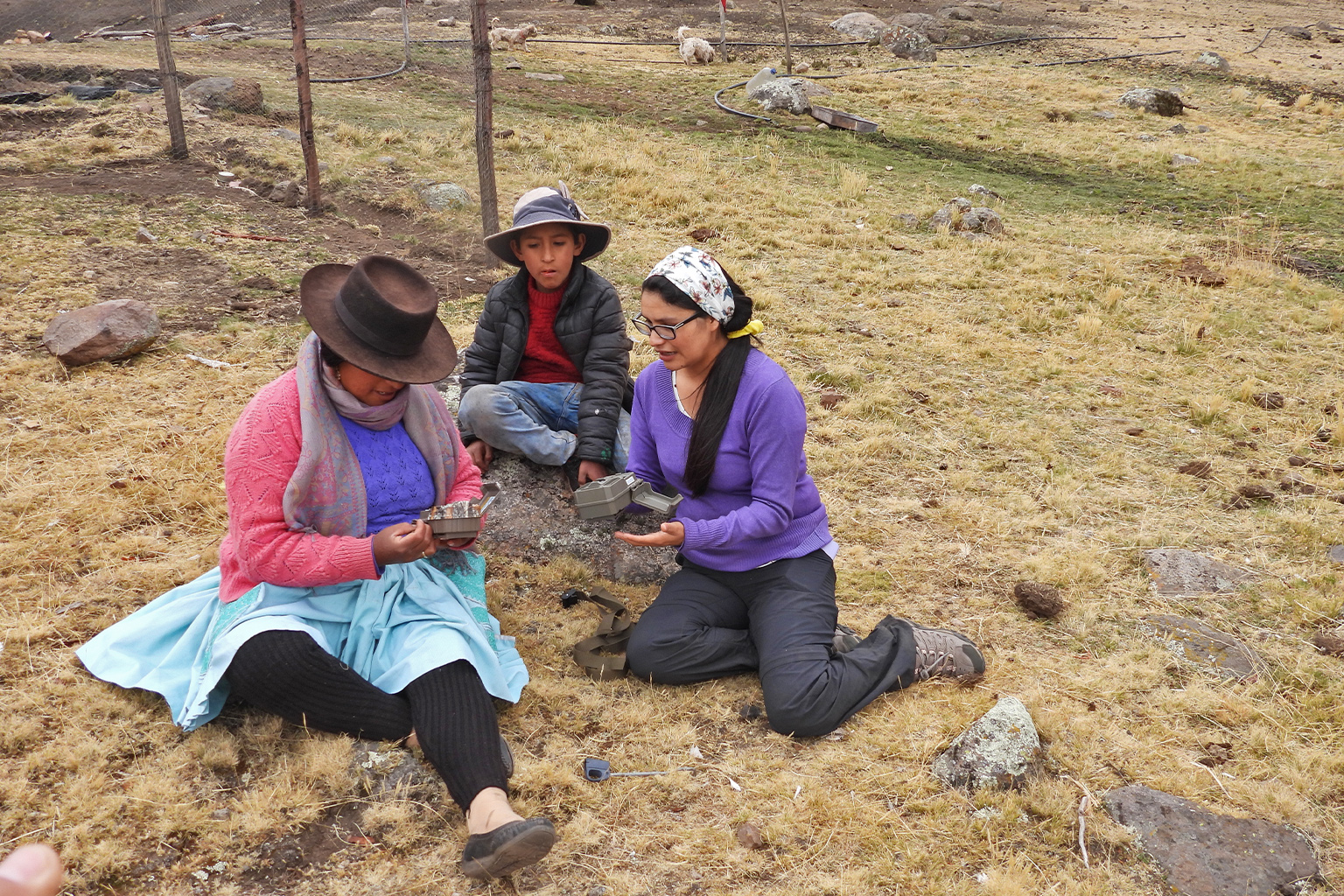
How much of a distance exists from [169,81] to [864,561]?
9.24 m

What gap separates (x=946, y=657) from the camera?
3645 millimetres

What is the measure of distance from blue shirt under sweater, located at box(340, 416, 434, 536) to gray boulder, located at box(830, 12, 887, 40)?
22.4 m

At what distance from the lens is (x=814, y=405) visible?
6.30 m

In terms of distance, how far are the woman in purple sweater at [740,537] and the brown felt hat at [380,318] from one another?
0.76 meters

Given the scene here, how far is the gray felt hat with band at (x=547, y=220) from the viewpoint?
4.21 m

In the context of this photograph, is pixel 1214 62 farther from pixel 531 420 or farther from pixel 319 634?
pixel 319 634

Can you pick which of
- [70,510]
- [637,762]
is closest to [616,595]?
[637,762]

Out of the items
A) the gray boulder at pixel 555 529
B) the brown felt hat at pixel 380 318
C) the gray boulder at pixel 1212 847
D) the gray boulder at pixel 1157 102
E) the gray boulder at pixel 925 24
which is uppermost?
the gray boulder at pixel 925 24

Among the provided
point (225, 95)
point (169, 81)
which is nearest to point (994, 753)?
point (169, 81)

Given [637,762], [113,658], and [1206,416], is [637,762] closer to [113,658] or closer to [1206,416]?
[113,658]

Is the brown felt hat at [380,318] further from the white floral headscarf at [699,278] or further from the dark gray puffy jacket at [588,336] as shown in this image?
the dark gray puffy jacket at [588,336]

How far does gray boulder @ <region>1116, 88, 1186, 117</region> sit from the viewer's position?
52.2ft

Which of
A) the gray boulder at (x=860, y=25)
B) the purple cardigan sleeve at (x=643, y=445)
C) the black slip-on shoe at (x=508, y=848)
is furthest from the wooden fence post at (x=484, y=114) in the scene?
the gray boulder at (x=860, y=25)

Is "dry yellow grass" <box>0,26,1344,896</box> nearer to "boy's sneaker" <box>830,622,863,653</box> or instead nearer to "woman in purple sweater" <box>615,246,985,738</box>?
"woman in purple sweater" <box>615,246,985,738</box>
